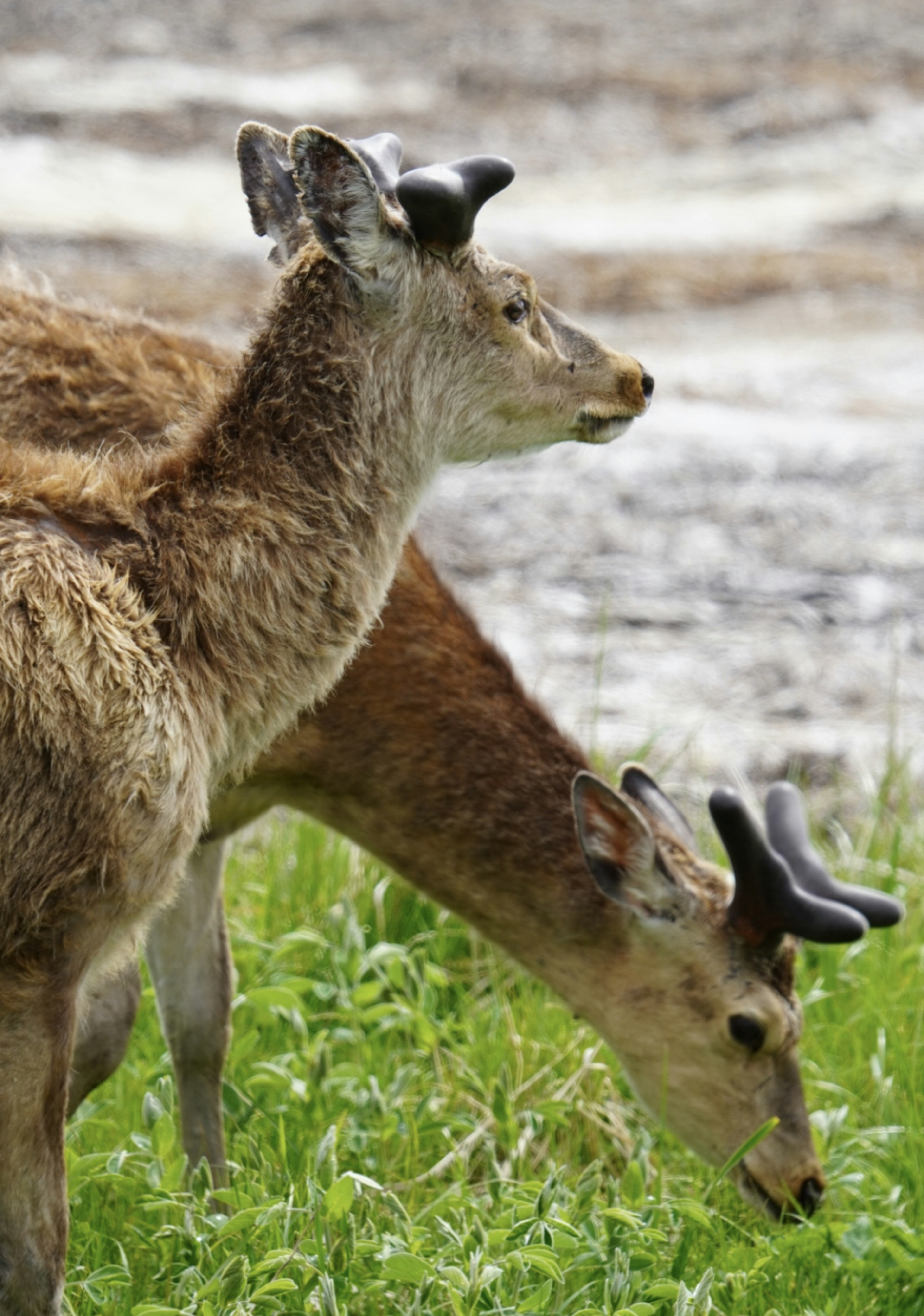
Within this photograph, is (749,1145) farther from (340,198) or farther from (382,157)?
(382,157)

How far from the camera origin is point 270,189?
4250mm

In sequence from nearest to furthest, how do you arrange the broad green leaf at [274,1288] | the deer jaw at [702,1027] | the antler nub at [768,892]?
the broad green leaf at [274,1288] < the antler nub at [768,892] < the deer jaw at [702,1027]

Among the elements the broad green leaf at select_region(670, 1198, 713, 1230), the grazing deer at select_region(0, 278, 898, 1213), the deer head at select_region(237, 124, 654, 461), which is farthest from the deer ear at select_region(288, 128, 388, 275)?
the broad green leaf at select_region(670, 1198, 713, 1230)

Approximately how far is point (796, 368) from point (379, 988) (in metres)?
6.75

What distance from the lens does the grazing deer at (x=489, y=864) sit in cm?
493

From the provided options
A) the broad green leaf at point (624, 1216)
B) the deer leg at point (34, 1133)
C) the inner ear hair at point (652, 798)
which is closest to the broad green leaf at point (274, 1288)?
the deer leg at point (34, 1133)

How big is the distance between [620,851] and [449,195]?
195 centimetres

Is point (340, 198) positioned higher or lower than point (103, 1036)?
higher

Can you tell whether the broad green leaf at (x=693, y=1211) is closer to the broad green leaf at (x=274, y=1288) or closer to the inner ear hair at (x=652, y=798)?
the broad green leaf at (x=274, y=1288)

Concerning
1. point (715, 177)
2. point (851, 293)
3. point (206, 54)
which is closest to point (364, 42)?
point (206, 54)

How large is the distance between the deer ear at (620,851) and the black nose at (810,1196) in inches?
32.5

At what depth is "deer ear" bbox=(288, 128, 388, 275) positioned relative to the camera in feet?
12.4

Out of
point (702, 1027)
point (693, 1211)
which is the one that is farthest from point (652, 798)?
point (693, 1211)

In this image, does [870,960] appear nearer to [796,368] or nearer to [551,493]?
[551,493]
